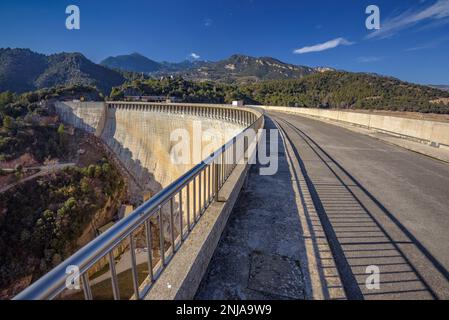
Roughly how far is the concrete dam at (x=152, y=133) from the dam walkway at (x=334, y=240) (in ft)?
66.5

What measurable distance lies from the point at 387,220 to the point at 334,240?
1.46 meters

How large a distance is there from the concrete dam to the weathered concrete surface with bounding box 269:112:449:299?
61.7 ft

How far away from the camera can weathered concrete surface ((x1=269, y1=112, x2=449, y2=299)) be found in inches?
108

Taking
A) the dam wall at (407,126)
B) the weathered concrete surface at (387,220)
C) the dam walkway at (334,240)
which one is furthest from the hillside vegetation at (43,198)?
the dam wall at (407,126)

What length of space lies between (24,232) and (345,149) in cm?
3830

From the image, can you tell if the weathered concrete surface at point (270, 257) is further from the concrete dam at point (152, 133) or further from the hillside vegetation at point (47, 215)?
the hillside vegetation at point (47, 215)

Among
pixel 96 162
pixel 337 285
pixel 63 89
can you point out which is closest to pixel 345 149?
pixel 337 285

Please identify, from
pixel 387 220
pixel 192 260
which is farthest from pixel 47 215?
pixel 387 220

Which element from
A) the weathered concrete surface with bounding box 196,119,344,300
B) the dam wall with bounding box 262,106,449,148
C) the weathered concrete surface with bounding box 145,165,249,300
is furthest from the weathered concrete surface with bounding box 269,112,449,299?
the dam wall with bounding box 262,106,449,148

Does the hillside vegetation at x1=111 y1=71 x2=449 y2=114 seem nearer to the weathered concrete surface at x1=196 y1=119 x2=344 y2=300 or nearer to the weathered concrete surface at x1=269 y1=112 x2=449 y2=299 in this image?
the weathered concrete surface at x1=269 y1=112 x2=449 y2=299

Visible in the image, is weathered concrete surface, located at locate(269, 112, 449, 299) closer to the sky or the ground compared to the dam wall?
closer to the ground

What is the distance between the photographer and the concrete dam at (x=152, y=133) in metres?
31.9

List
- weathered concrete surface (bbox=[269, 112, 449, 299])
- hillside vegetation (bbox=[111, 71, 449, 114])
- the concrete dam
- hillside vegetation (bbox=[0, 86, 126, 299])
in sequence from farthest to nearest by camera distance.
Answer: hillside vegetation (bbox=[111, 71, 449, 114]) < the concrete dam < hillside vegetation (bbox=[0, 86, 126, 299]) < weathered concrete surface (bbox=[269, 112, 449, 299])
